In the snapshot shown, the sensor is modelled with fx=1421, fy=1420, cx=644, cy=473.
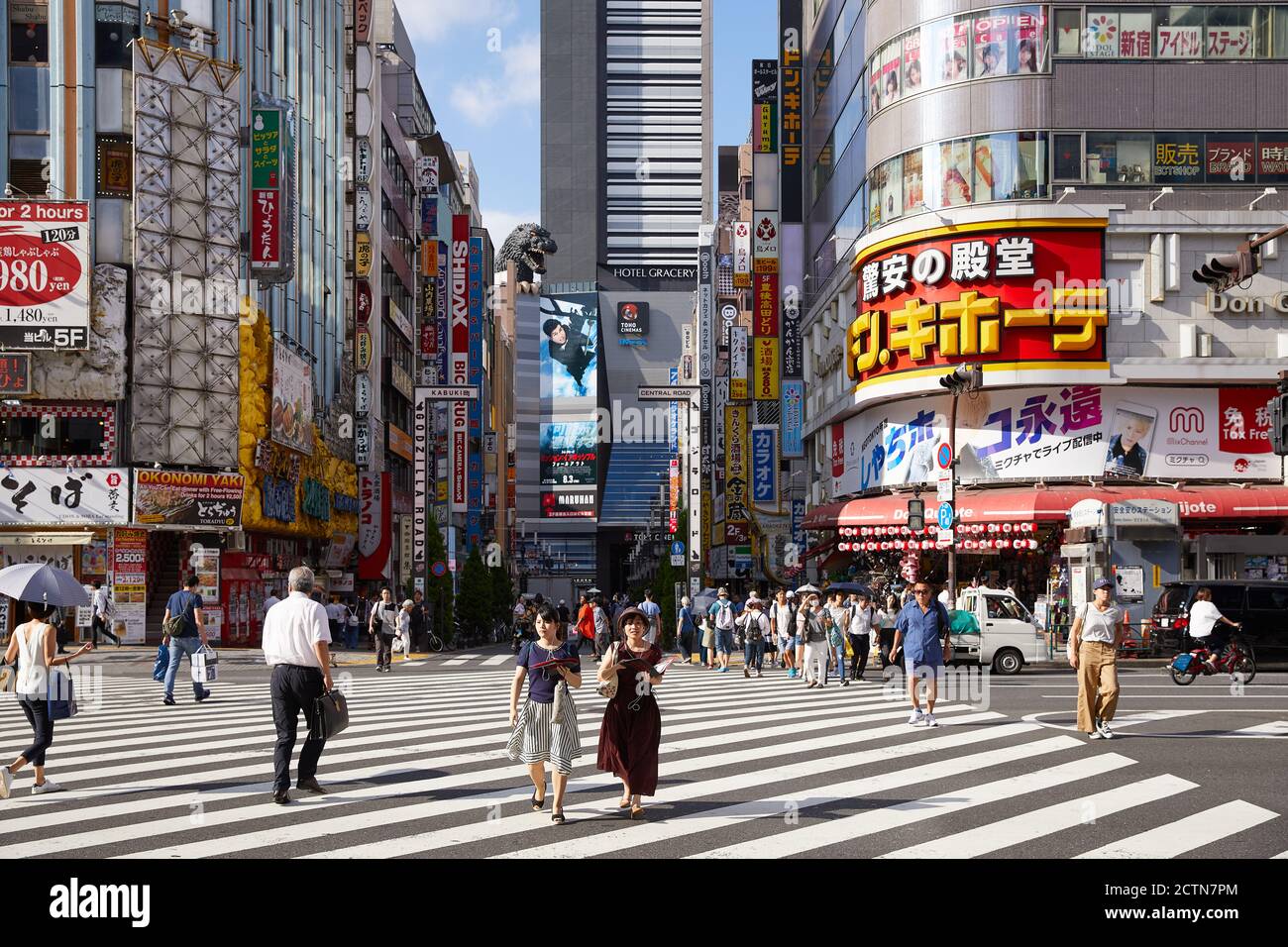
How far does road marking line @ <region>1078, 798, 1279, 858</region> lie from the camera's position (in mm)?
9633

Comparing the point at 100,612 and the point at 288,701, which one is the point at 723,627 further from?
the point at 288,701

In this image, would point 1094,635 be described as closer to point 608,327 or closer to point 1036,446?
point 1036,446

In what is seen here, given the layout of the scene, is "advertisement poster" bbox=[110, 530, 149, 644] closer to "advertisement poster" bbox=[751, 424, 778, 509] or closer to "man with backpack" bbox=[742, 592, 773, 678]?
"man with backpack" bbox=[742, 592, 773, 678]

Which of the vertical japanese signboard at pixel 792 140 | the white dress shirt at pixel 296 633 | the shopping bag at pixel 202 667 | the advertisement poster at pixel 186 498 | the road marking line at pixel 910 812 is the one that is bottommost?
the road marking line at pixel 910 812

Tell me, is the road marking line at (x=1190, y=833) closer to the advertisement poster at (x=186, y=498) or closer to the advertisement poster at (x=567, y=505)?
the advertisement poster at (x=186, y=498)

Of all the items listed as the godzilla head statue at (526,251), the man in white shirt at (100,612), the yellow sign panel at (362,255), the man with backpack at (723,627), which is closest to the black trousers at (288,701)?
the man with backpack at (723,627)

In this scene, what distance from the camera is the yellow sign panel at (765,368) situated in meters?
64.1

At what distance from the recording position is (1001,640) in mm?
28938

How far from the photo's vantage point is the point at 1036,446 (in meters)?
40.9

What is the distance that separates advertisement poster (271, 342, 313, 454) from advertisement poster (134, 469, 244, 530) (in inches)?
157

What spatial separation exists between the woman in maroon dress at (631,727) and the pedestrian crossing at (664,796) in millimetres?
329

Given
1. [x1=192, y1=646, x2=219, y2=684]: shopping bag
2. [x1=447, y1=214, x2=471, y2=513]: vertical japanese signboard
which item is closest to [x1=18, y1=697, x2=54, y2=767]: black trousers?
[x1=192, y1=646, x2=219, y2=684]: shopping bag

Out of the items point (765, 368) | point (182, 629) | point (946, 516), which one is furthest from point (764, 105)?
point (182, 629)

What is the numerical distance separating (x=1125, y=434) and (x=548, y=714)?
33.1 metres
